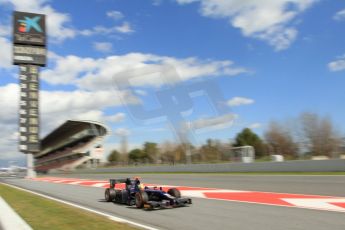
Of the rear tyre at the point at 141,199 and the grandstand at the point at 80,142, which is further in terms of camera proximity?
the grandstand at the point at 80,142

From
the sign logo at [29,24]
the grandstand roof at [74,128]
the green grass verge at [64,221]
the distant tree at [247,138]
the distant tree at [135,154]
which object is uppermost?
the sign logo at [29,24]

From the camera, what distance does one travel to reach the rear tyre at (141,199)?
10680 mm

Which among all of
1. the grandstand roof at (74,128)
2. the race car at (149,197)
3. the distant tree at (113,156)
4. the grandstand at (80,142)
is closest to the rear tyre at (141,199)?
the race car at (149,197)

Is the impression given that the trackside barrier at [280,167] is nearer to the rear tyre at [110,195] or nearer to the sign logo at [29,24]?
the rear tyre at [110,195]

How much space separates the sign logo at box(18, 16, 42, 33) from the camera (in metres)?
51.9

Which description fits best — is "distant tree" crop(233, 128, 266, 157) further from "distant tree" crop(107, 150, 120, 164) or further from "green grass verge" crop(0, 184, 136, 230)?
"green grass verge" crop(0, 184, 136, 230)

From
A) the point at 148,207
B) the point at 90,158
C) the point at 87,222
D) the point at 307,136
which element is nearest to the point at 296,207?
the point at 148,207

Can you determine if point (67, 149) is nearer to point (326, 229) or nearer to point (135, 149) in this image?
point (135, 149)

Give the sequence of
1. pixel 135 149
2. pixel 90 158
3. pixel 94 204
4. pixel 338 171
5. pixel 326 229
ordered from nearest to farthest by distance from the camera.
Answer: pixel 326 229 < pixel 94 204 < pixel 338 171 < pixel 90 158 < pixel 135 149

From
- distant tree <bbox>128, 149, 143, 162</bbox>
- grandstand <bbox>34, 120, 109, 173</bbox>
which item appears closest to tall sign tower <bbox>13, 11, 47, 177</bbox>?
grandstand <bbox>34, 120, 109, 173</bbox>

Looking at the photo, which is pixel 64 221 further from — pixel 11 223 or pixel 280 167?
pixel 280 167

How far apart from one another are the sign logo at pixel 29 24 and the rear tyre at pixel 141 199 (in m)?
45.8

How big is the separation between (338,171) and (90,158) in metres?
77.9

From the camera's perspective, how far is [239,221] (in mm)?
8078
